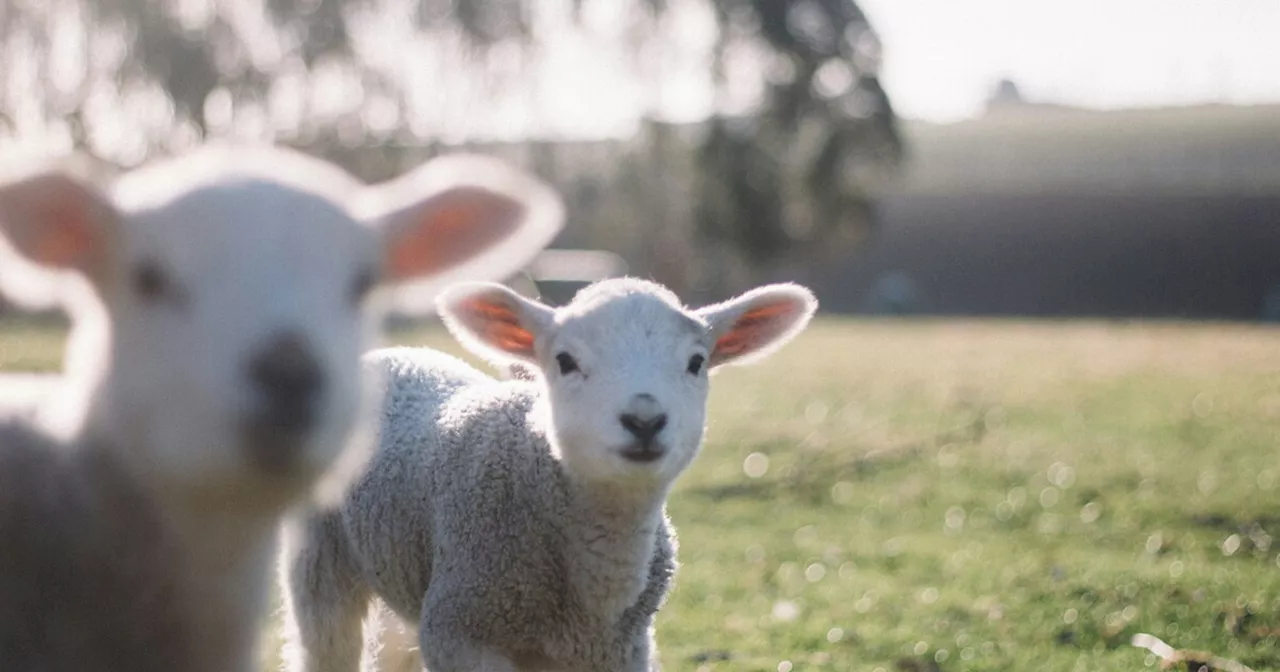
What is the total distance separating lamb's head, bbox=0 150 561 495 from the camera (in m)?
2.32

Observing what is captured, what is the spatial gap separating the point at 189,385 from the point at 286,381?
19cm

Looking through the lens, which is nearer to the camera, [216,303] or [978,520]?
[216,303]

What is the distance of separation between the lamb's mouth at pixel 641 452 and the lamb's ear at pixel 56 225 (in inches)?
72.2

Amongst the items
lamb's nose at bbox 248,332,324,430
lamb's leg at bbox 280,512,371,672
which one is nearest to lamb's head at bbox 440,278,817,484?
lamb's leg at bbox 280,512,371,672

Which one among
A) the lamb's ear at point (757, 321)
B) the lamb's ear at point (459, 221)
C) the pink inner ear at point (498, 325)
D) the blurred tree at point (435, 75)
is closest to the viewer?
the lamb's ear at point (459, 221)

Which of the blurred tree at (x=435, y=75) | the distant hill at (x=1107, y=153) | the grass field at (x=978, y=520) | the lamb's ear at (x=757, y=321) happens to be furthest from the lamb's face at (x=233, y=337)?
the distant hill at (x=1107, y=153)

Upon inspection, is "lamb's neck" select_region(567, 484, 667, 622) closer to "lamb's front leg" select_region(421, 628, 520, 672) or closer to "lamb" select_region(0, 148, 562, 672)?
"lamb's front leg" select_region(421, 628, 520, 672)

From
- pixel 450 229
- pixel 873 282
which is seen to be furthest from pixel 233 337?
pixel 873 282

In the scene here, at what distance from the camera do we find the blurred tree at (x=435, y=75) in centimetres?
2312

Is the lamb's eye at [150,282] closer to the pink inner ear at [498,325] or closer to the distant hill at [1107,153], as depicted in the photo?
the pink inner ear at [498,325]

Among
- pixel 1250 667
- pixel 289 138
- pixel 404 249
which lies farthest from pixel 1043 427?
pixel 289 138

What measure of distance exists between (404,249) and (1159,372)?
1732 centimetres

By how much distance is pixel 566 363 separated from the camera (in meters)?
4.40

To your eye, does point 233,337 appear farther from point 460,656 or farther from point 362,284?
point 460,656
